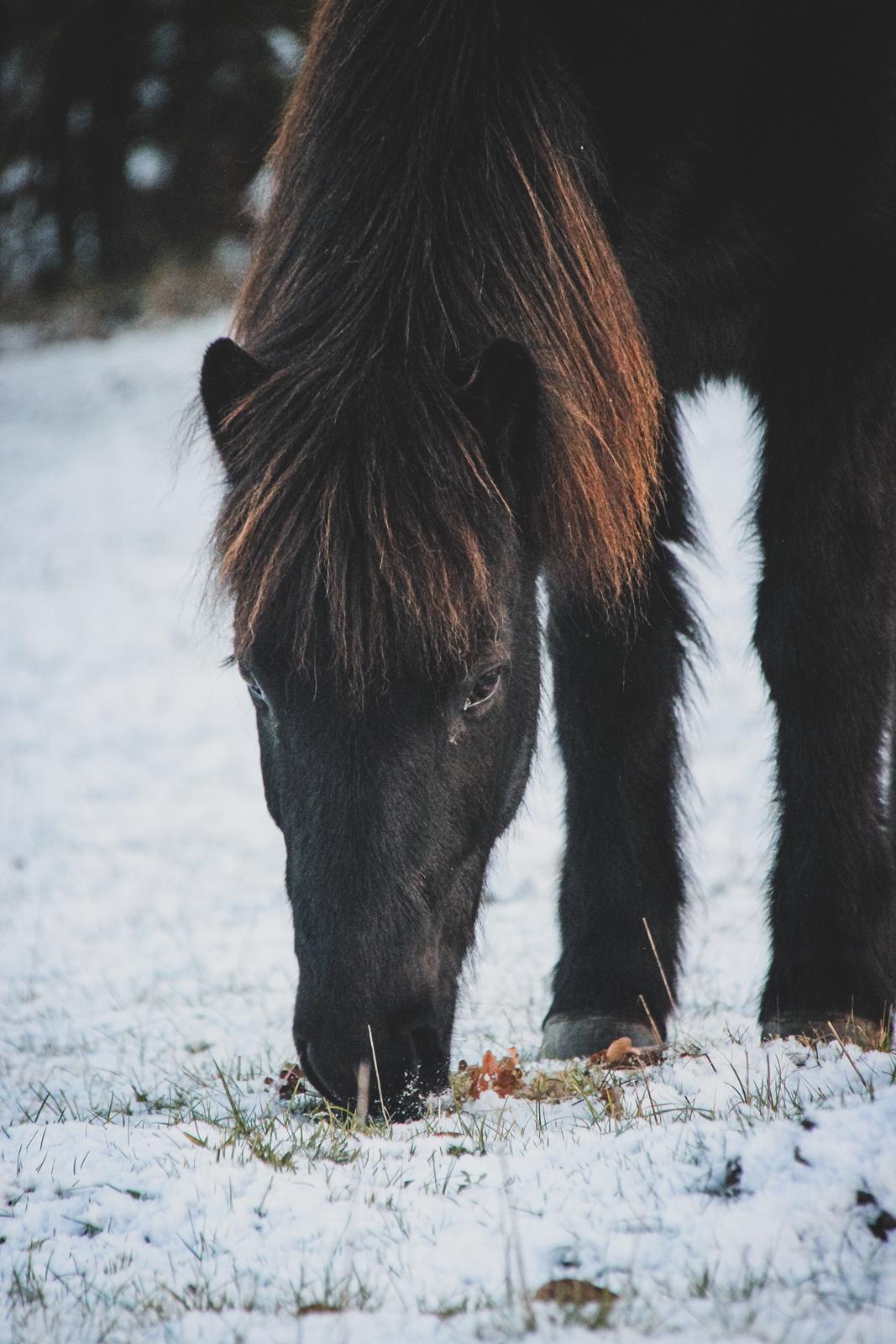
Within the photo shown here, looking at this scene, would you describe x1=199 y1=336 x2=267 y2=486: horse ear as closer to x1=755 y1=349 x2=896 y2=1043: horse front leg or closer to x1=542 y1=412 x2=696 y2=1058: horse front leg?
x1=542 y1=412 x2=696 y2=1058: horse front leg

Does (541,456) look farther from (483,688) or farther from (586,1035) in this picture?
(586,1035)

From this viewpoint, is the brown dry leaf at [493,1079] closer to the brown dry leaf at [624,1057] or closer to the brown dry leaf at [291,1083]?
the brown dry leaf at [624,1057]

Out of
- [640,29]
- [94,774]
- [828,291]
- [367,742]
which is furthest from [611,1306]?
[94,774]

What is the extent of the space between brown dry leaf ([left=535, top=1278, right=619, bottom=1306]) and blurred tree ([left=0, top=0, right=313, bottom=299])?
1674 cm

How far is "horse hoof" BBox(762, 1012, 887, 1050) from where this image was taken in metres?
2.66

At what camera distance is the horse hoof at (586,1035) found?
3146mm

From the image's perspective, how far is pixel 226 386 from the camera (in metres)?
2.46

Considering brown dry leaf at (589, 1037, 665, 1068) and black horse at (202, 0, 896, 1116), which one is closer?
black horse at (202, 0, 896, 1116)

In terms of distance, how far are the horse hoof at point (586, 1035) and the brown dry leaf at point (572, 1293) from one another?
1.49 meters

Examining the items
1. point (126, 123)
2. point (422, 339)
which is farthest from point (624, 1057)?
point (126, 123)

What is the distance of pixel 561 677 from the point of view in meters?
3.43

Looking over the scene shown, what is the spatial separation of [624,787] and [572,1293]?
185 cm

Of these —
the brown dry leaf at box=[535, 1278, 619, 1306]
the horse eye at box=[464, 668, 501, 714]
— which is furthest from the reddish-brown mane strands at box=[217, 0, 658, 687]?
the brown dry leaf at box=[535, 1278, 619, 1306]

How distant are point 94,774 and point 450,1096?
636cm
